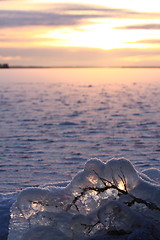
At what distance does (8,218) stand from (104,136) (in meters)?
11.0

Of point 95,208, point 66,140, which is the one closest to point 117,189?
point 95,208

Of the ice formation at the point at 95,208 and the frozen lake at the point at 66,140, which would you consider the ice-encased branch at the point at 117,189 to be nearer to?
the ice formation at the point at 95,208

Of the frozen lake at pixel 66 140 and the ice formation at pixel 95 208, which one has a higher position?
the ice formation at pixel 95 208

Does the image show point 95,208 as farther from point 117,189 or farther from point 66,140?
point 66,140

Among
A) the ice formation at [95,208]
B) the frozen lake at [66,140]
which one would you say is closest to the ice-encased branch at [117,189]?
the ice formation at [95,208]

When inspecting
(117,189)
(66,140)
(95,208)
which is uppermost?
(117,189)

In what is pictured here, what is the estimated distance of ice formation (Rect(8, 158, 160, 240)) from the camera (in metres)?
3.07

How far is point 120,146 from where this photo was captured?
42.4 ft

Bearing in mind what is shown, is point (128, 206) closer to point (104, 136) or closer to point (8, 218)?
point (8, 218)

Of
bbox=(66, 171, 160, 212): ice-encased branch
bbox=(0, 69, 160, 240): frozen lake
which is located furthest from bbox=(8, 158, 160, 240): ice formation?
bbox=(0, 69, 160, 240): frozen lake

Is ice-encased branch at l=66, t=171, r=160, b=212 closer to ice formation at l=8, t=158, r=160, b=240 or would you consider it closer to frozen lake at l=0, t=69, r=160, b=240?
ice formation at l=8, t=158, r=160, b=240

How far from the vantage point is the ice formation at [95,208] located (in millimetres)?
3072

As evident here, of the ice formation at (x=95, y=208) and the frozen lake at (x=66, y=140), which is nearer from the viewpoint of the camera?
the ice formation at (x=95, y=208)

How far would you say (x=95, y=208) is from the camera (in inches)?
132
